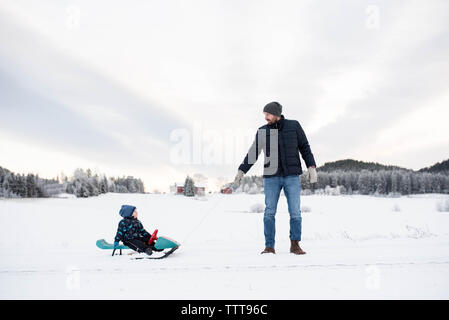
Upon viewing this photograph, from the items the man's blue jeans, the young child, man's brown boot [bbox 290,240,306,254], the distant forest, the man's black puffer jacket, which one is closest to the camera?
man's brown boot [bbox 290,240,306,254]

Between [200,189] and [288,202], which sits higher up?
[200,189]

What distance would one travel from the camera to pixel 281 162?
3.67m

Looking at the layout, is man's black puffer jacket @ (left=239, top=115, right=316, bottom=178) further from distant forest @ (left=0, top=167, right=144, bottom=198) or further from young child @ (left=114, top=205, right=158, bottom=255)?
distant forest @ (left=0, top=167, right=144, bottom=198)

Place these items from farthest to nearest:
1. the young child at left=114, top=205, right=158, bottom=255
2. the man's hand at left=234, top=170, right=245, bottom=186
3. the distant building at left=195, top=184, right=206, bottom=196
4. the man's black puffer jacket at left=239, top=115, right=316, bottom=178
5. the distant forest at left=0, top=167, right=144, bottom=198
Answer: the distant building at left=195, top=184, right=206, bottom=196, the distant forest at left=0, top=167, right=144, bottom=198, the man's hand at left=234, top=170, right=245, bottom=186, the young child at left=114, top=205, right=158, bottom=255, the man's black puffer jacket at left=239, top=115, right=316, bottom=178

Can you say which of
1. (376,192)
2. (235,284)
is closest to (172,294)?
(235,284)

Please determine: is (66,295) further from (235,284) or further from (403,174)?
(403,174)

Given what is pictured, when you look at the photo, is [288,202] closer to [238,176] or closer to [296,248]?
[296,248]

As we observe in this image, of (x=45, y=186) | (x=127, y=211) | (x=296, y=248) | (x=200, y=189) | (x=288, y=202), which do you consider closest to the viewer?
(x=296, y=248)

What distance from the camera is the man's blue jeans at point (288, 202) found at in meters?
3.53

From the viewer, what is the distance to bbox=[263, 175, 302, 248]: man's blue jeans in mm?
3531

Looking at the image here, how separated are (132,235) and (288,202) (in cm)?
219

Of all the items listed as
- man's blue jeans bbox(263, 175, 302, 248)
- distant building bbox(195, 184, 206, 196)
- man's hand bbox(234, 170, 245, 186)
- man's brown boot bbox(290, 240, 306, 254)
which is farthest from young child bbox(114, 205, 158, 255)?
distant building bbox(195, 184, 206, 196)

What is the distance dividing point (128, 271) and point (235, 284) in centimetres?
103

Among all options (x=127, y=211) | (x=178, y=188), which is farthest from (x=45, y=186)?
(x=127, y=211)
